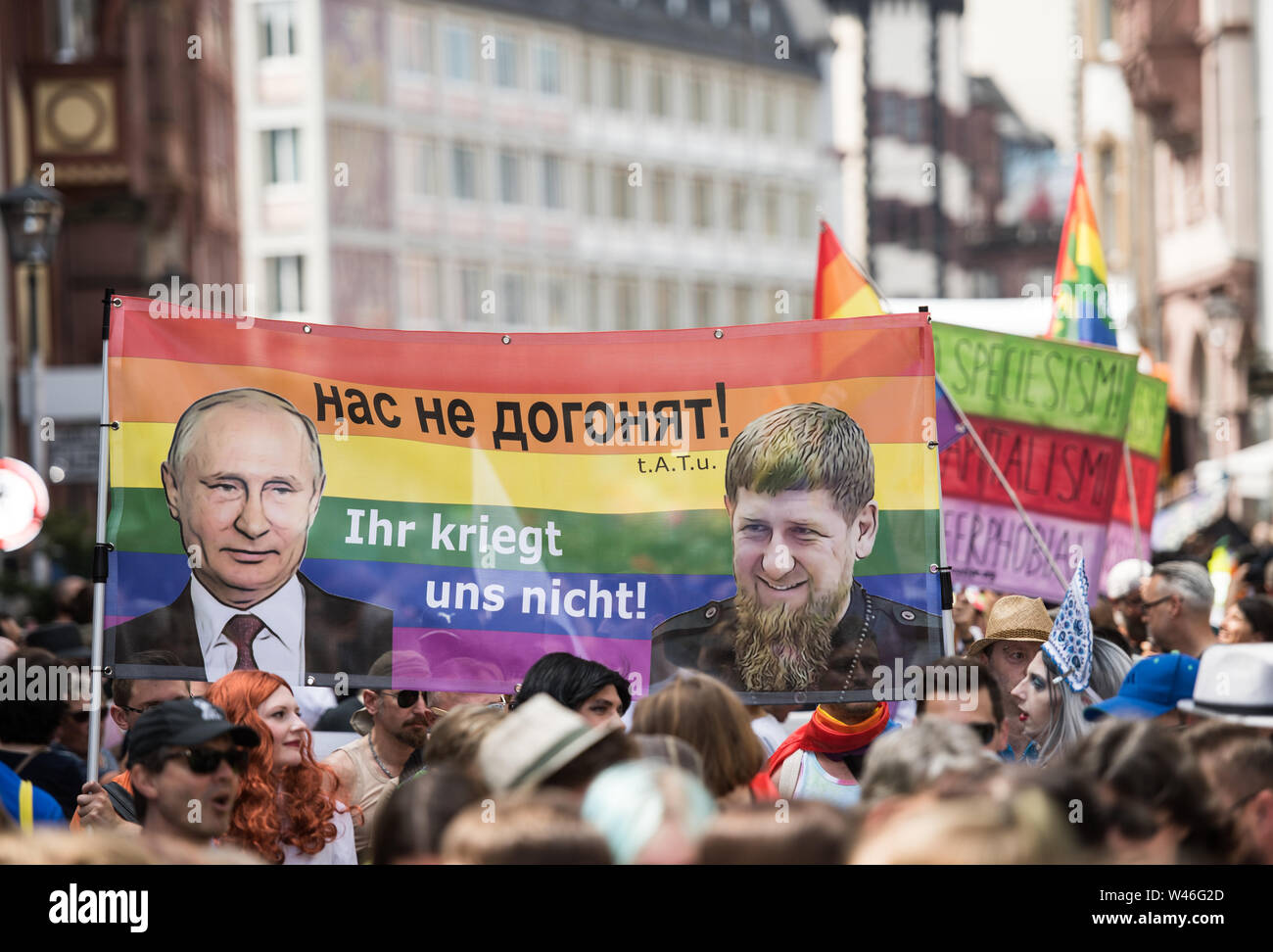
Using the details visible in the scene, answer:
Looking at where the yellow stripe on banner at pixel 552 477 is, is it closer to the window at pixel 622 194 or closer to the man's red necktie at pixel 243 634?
the man's red necktie at pixel 243 634

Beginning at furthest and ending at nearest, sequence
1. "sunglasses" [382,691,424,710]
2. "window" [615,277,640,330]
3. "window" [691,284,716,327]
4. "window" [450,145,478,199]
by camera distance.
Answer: "window" [691,284,716,327], "window" [615,277,640,330], "window" [450,145,478,199], "sunglasses" [382,691,424,710]

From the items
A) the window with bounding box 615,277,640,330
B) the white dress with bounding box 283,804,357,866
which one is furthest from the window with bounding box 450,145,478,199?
the white dress with bounding box 283,804,357,866

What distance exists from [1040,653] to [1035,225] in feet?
296

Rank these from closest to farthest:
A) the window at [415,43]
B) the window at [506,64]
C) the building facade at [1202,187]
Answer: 1. the building facade at [1202,187]
2. the window at [415,43]
3. the window at [506,64]

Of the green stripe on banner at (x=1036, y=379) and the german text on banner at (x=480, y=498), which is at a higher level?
the green stripe on banner at (x=1036, y=379)

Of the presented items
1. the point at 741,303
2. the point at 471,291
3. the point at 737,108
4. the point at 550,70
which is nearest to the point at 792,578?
the point at 471,291

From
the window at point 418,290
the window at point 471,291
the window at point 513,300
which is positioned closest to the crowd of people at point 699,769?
the window at point 418,290

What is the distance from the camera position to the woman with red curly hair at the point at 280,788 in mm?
5391

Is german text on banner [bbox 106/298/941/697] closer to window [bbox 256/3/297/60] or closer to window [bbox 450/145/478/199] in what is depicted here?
window [bbox 256/3/297/60]

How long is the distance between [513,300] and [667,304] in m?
6.66

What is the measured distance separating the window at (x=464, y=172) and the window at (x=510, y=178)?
3.30 feet

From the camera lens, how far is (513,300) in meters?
64.8

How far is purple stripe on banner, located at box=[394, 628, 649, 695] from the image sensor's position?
638 centimetres

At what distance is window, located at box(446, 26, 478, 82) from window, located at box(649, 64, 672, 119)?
704 cm
